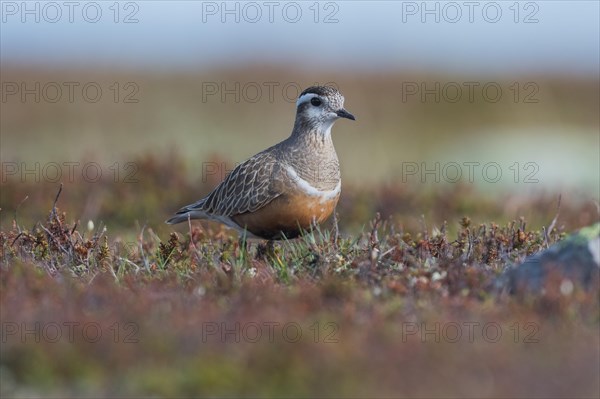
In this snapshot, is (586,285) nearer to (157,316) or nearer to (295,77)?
(157,316)

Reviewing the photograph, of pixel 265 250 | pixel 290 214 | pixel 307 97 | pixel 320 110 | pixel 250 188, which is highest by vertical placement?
pixel 307 97

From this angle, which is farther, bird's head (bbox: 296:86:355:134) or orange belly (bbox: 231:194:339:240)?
bird's head (bbox: 296:86:355:134)

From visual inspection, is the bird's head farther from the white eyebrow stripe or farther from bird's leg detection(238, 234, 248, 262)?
bird's leg detection(238, 234, 248, 262)

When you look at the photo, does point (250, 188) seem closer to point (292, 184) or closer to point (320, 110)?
point (292, 184)

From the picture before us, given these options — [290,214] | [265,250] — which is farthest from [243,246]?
[290,214]

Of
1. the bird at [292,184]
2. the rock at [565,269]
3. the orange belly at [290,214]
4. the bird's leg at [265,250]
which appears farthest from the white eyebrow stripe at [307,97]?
the rock at [565,269]

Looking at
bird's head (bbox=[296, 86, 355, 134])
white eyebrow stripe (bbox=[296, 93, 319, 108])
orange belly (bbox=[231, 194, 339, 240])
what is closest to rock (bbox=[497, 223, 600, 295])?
orange belly (bbox=[231, 194, 339, 240])

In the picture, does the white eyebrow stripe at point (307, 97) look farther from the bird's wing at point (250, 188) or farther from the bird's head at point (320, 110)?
the bird's wing at point (250, 188)

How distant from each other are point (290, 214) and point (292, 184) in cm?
24

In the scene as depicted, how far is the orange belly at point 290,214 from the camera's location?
27.0ft

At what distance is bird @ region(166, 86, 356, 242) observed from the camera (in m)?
8.27

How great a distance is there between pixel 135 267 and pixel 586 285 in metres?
3.32

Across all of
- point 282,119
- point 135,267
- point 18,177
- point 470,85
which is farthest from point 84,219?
point 470,85

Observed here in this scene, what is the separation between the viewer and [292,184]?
829 centimetres
